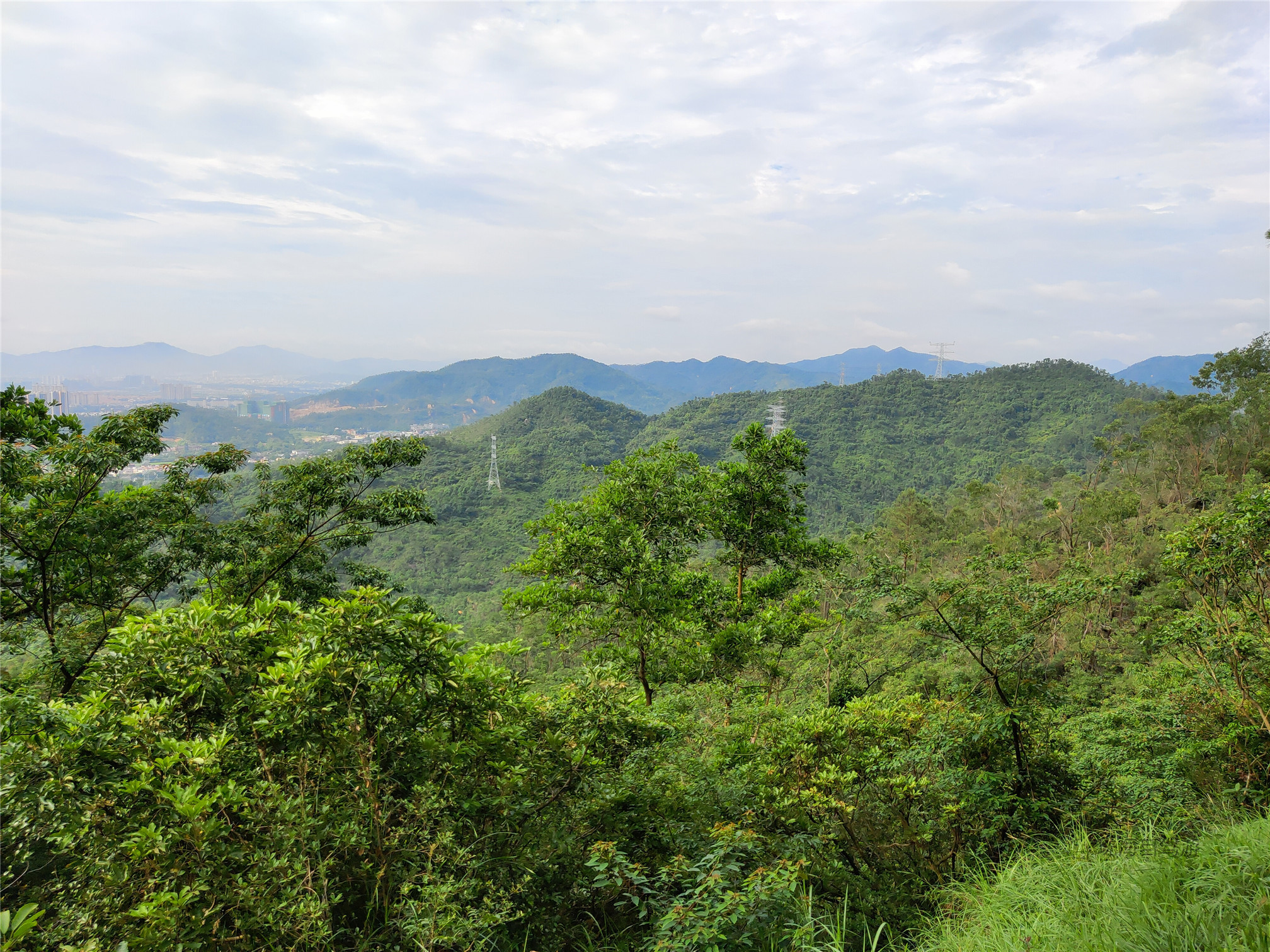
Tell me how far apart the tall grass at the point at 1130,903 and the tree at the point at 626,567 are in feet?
12.7

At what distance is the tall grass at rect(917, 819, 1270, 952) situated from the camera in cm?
205

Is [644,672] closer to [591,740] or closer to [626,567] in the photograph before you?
[626,567]

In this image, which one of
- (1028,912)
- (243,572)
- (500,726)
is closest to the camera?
(1028,912)

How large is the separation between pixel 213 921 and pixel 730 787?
3062mm

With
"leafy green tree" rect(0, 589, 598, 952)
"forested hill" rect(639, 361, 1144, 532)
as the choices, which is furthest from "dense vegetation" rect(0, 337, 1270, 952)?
"forested hill" rect(639, 361, 1144, 532)

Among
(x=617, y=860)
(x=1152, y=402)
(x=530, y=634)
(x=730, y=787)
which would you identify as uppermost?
(x=1152, y=402)

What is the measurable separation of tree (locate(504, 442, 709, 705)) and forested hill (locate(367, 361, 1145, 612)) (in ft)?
135

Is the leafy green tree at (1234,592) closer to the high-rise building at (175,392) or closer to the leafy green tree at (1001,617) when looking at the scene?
the leafy green tree at (1001,617)

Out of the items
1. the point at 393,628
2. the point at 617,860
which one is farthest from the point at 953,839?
the point at 393,628

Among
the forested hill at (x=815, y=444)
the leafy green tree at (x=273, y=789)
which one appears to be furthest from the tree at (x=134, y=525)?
the forested hill at (x=815, y=444)

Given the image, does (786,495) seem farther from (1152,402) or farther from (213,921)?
(1152,402)

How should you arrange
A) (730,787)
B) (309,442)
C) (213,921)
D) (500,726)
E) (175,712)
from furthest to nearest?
(309,442)
(730,787)
(500,726)
(175,712)
(213,921)

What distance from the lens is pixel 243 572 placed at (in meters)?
7.12

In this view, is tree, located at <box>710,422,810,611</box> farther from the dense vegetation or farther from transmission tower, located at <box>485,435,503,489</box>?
transmission tower, located at <box>485,435,503,489</box>
